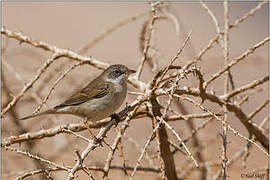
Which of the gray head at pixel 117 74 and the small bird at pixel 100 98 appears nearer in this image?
the small bird at pixel 100 98

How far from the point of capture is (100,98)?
4852 mm

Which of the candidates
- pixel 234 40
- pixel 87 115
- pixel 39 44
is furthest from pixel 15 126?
pixel 234 40

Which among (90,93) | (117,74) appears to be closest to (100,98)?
(90,93)

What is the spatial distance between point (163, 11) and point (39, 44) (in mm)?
1538

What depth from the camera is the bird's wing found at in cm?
484

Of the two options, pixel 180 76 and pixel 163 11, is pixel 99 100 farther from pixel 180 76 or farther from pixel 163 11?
pixel 180 76

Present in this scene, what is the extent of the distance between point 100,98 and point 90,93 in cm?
18

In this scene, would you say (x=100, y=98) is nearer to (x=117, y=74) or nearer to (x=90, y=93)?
(x=90, y=93)

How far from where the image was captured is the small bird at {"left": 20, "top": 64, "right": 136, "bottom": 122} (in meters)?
4.67

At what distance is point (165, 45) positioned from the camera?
1348 centimetres

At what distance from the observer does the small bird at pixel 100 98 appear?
4.67m

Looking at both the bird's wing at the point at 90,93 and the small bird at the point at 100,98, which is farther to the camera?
the bird's wing at the point at 90,93

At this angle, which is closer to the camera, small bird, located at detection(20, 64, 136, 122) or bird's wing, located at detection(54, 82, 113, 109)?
small bird, located at detection(20, 64, 136, 122)

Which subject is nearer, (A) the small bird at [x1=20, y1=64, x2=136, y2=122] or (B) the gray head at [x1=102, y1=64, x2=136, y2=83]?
(A) the small bird at [x1=20, y1=64, x2=136, y2=122]
